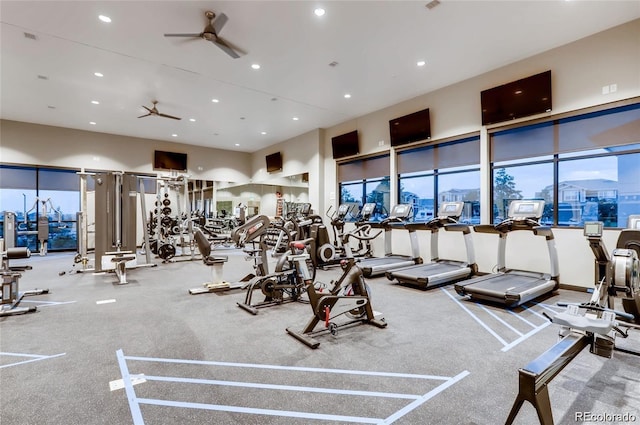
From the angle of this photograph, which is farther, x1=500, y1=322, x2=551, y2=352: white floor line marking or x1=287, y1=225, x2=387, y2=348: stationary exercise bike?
x1=287, y1=225, x2=387, y2=348: stationary exercise bike

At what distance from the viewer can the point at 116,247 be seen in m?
6.80

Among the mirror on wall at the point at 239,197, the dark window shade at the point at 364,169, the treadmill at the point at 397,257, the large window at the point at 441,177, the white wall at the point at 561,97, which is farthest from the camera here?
the mirror on wall at the point at 239,197

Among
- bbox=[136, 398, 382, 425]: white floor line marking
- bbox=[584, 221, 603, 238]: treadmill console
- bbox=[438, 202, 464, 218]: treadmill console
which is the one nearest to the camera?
bbox=[136, 398, 382, 425]: white floor line marking

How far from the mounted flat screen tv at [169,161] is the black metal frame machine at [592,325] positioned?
12.3m

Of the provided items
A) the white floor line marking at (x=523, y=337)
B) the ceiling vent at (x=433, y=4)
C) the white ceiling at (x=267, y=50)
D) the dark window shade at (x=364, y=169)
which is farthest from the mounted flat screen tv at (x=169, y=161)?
the white floor line marking at (x=523, y=337)

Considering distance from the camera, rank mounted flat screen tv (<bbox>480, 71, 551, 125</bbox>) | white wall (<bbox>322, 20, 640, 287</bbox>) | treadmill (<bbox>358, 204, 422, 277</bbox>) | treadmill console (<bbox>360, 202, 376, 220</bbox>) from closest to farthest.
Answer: white wall (<bbox>322, 20, 640, 287</bbox>) → mounted flat screen tv (<bbox>480, 71, 551, 125</bbox>) → treadmill (<bbox>358, 204, 422, 277</bbox>) → treadmill console (<bbox>360, 202, 376, 220</bbox>)

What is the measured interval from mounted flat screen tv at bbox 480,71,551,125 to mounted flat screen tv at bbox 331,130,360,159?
11.7 ft

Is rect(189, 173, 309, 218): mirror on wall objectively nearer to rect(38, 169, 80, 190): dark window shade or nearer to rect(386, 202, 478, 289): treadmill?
rect(38, 169, 80, 190): dark window shade

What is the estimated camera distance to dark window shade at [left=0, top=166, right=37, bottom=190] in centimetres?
947

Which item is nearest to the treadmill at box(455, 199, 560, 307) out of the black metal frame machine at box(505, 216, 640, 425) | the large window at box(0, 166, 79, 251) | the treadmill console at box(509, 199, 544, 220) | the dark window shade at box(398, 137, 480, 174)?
the treadmill console at box(509, 199, 544, 220)

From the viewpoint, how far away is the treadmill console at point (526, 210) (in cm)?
451

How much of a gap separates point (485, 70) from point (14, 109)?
11.9 m

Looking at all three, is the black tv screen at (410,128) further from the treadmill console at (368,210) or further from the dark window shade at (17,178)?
the dark window shade at (17,178)

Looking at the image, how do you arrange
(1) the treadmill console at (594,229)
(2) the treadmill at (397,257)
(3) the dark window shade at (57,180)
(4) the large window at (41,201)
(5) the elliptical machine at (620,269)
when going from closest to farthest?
(5) the elliptical machine at (620,269) < (1) the treadmill console at (594,229) < (2) the treadmill at (397,257) < (4) the large window at (41,201) < (3) the dark window shade at (57,180)
